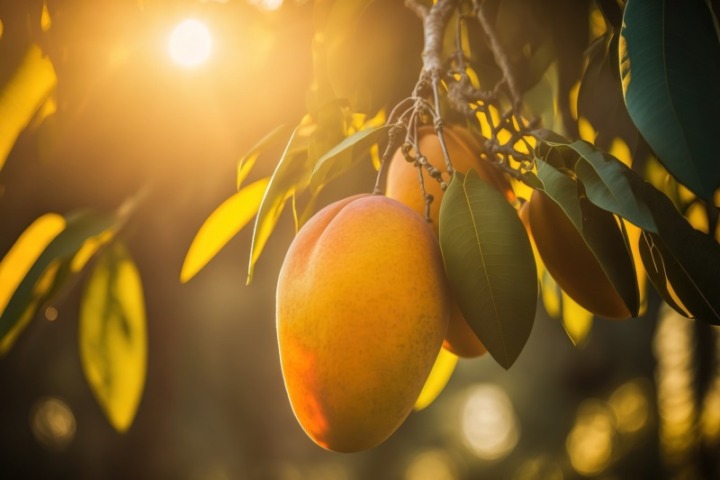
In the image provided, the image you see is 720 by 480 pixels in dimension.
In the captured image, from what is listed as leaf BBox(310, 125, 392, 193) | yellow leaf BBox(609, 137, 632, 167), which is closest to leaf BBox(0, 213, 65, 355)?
leaf BBox(310, 125, 392, 193)

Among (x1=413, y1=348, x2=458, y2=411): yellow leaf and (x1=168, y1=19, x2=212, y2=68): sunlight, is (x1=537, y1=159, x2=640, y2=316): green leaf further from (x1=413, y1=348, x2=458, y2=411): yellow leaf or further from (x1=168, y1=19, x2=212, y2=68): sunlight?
(x1=168, y1=19, x2=212, y2=68): sunlight

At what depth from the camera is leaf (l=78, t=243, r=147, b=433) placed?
914 millimetres

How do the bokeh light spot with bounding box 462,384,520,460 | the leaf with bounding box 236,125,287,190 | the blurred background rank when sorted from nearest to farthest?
1. the leaf with bounding box 236,125,287,190
2. the blurred background
3. the bokeh light spot with bounding box 462,384,520,460

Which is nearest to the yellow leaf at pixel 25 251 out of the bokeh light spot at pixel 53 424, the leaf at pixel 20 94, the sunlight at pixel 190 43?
the leaf at pixel 20 94

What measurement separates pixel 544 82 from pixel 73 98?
57cm

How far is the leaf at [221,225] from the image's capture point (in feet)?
2.86

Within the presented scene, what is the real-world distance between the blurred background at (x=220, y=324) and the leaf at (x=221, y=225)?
0.50ft

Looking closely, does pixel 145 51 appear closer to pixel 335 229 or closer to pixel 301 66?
pixel 301 66

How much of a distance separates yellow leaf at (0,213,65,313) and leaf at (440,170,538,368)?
58cm

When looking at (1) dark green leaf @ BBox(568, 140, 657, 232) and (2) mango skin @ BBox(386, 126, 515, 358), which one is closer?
(1) dark green leaf @ BBox(568, 140, 657, 232)

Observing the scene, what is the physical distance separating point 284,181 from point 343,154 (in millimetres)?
71

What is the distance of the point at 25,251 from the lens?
94 cm

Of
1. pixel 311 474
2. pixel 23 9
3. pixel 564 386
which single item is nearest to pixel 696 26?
pixel 23 9

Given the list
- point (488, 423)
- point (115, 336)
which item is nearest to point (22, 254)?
point (115, 336)
